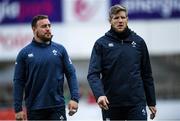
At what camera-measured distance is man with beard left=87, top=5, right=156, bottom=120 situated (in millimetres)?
8453

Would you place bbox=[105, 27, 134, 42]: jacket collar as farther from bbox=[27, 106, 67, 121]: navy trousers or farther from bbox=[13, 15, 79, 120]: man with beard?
bbox=[27, 106, 67, 121]: navy trousers

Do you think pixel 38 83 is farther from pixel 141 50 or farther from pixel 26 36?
pixel 26 36

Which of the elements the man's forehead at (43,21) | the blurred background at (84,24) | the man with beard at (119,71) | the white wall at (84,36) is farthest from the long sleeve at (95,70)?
the white wall at (84,36)

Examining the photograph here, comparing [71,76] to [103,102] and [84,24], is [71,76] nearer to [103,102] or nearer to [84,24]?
[103,102]

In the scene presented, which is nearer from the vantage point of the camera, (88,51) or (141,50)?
(141,50)

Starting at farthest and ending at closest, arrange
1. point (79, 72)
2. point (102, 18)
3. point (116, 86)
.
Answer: point (79, 72) → point (102, 18) → point (116, 86)

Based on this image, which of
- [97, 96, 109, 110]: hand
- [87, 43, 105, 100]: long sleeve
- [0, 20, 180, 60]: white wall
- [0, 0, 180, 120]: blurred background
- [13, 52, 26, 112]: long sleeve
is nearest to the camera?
[97, 96, 109, 110]: hand

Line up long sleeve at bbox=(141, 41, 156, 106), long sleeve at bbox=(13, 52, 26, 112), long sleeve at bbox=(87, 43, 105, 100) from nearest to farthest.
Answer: long sleeve at bbox=(87, 43, 105, 100) → long sleeve at bbox=(141, 41, 156, 106) → long sleeve at bbox=(13, 52, 26, 112)

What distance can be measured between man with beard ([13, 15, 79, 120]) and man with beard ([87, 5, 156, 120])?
16.4 inches

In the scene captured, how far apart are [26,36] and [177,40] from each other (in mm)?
3709

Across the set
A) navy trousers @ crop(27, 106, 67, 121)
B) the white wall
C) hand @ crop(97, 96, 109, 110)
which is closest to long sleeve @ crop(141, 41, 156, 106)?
hand @ crop(97, 96, 109, 110)

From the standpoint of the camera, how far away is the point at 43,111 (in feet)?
28.7

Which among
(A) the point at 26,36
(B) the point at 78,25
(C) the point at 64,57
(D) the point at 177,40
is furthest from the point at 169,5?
(C) the point at 64,57

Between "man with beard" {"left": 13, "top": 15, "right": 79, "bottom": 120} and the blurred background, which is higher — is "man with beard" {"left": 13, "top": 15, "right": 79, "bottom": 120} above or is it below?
above
